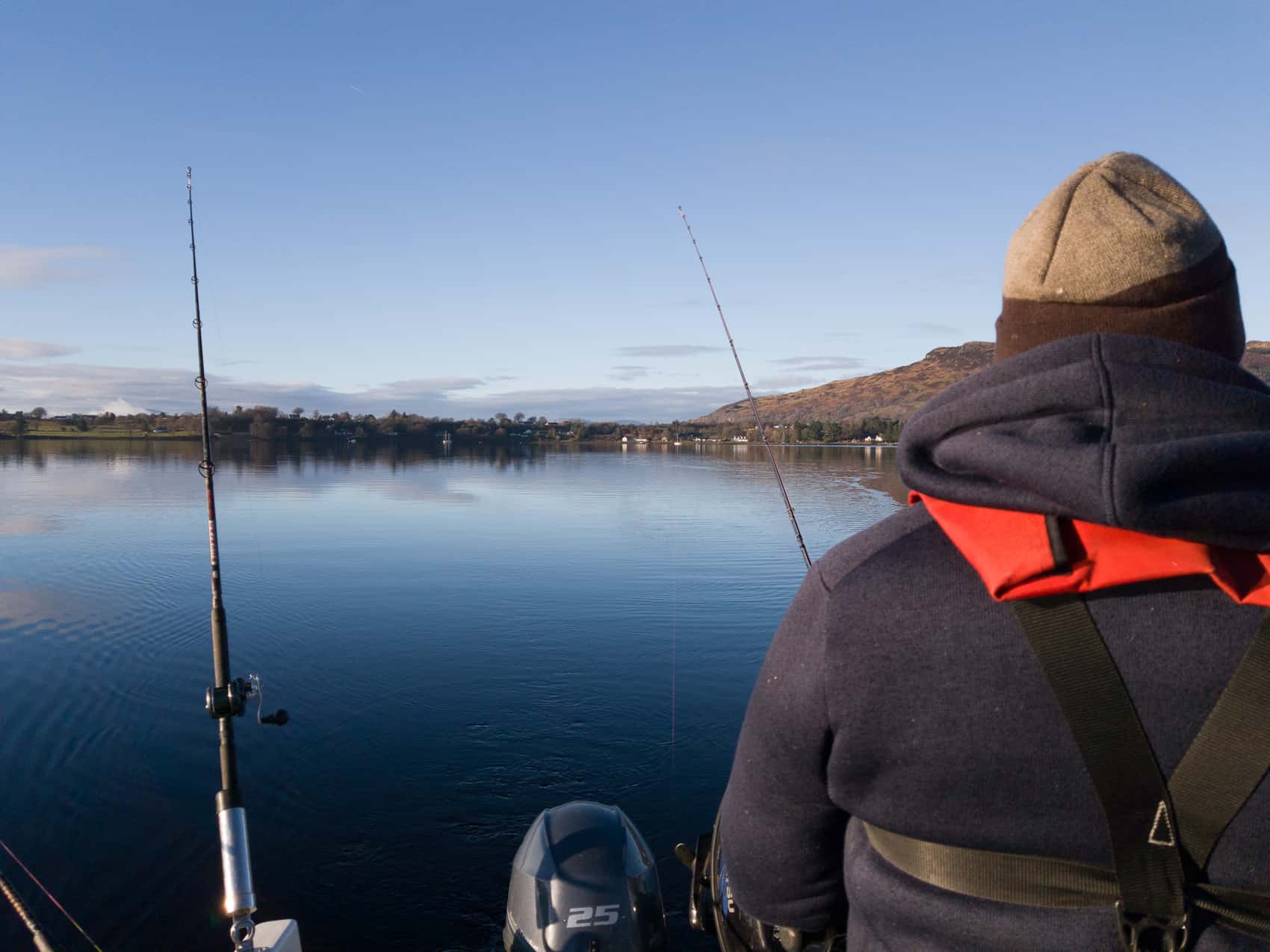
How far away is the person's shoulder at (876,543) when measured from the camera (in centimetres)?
118

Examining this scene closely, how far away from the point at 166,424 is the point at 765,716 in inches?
4357

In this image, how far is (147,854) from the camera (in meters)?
6.31

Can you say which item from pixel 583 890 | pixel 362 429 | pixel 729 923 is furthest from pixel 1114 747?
pixel 362 429

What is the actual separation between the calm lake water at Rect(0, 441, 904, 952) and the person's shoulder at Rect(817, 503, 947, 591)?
3.50m

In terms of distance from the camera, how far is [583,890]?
3.60 m

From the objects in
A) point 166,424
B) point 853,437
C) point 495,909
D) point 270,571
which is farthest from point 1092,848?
point 166,424

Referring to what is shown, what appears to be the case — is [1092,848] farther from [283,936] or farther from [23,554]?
[23,554]

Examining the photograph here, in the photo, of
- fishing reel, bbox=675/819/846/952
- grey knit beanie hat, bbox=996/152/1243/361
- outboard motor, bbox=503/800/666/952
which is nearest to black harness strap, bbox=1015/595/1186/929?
grey knit beanie hat, bbox=996/152/1243/361

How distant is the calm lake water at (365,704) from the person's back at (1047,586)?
3.50 meters

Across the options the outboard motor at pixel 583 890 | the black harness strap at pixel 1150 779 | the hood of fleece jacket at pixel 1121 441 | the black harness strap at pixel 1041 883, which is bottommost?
the outboard motor at pixel 583 890

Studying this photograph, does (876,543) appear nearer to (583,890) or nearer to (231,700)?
(583,890)

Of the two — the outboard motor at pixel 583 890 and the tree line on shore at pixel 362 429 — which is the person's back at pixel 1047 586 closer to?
the outboard motor at pixel 583 890

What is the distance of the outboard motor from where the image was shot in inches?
140

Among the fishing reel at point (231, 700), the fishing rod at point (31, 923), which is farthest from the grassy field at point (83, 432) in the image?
the fishing rod at point (31, 923)
